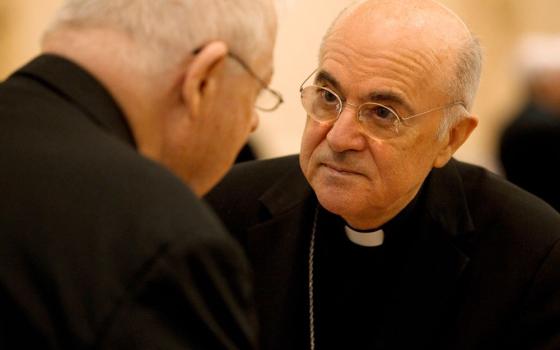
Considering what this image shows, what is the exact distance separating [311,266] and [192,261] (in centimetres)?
150

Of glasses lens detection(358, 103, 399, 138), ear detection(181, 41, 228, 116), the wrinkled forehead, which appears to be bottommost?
glasses lens detection(358, 103, 399, 138)

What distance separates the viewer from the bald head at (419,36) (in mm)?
2977

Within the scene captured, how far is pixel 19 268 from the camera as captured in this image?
1.62 m

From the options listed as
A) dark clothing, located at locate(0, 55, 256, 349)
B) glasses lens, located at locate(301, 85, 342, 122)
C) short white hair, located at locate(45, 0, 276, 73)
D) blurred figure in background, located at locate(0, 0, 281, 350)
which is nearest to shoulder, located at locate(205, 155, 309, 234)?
glasses lens, located at locate(301, 85, 342, 122)

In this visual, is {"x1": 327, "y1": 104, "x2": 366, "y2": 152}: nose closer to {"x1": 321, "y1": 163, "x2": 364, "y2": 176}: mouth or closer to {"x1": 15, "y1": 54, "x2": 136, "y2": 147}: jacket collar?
{"x1": 321, "y1": 163, "x2": 364, "y2": 176}: mouth

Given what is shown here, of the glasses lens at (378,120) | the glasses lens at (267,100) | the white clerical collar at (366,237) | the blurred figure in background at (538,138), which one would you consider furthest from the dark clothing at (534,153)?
the glasses lens at (267,100)

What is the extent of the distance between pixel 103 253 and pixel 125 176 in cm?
14

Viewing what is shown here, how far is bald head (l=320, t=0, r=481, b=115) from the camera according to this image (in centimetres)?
298

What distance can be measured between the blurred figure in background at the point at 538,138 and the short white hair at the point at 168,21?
4.11 meters

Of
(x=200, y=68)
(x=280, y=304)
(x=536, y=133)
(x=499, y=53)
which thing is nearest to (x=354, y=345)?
(x=280, y=304)

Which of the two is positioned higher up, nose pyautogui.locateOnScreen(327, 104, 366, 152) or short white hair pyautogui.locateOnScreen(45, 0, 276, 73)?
short white hair pyautogui.locateOnScreen(45, 0, 276, 73)

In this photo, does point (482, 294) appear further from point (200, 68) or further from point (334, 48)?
point (200, 68)

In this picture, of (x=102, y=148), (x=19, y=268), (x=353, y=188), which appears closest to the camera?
(x=19, y=268)

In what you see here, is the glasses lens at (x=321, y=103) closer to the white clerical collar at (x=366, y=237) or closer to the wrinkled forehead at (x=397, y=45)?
the wrinkled forehead at (x=397, y=45)
